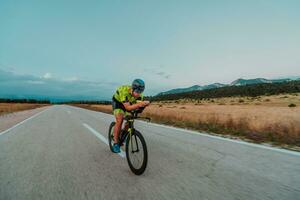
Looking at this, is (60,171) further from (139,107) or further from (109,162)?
(139,107)

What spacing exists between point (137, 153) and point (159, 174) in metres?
0.58

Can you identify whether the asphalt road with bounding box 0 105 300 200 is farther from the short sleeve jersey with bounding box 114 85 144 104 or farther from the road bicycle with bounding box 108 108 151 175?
the short sleeve jersey with bounding box 114 85 144 104

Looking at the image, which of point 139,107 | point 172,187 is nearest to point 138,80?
point 139,107

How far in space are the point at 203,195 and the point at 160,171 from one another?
1.39 meters

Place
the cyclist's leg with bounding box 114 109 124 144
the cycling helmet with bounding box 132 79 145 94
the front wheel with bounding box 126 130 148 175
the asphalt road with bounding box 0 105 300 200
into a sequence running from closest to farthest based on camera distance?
the asphalt road with bounding box 0 105 300 200
the front wheel with bounding box 126 130 148 175
the cycling helmet with bounding box 132 79 145 94
the cyclist's leg with bounding box 114 109 124 144

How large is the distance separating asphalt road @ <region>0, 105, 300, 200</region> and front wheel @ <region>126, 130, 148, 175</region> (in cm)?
14

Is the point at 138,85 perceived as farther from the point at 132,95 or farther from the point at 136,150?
the point at 136,150

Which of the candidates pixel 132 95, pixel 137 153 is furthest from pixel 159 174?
pixel 132 95

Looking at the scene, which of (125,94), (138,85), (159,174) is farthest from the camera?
(125,94)

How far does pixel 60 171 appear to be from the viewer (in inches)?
195

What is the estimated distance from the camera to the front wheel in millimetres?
4527

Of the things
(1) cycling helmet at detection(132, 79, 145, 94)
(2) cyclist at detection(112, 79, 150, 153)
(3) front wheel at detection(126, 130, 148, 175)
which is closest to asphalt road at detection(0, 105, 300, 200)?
(3) front wheel at detection(126, 130, 148, 175)

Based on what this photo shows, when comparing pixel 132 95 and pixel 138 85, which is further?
pixel 132 95

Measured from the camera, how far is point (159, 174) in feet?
15.0
